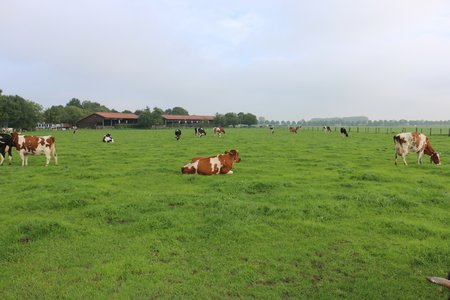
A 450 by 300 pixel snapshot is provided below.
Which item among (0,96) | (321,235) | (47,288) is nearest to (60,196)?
(47,288)

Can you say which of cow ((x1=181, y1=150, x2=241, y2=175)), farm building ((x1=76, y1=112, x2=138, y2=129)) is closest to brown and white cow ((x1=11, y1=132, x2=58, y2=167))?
cow ((x1=181, y1=150, x2=241, y2=175))

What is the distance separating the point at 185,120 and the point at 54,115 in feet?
138

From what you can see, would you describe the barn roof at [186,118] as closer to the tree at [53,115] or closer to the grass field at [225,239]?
the tree at [53,115]

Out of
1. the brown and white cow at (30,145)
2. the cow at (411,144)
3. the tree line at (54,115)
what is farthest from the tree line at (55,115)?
the cow at (411,144)

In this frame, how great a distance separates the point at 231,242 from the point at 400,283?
299 centimetres

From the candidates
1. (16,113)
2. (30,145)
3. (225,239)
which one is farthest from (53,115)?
(225,239)

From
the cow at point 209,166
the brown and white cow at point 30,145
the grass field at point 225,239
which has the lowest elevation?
the grass field at point 225,239

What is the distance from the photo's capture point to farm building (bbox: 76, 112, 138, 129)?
9900 centimetres

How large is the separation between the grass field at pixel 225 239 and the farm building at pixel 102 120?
299ft

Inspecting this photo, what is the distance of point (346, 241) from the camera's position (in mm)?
6777

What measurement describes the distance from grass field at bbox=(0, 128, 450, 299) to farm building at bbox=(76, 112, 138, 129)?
91214 millimetres

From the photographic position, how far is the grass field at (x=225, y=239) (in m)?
5.16

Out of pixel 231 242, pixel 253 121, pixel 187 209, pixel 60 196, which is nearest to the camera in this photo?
pixel 231 242

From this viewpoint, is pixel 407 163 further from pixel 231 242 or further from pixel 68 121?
pixel 68 121
